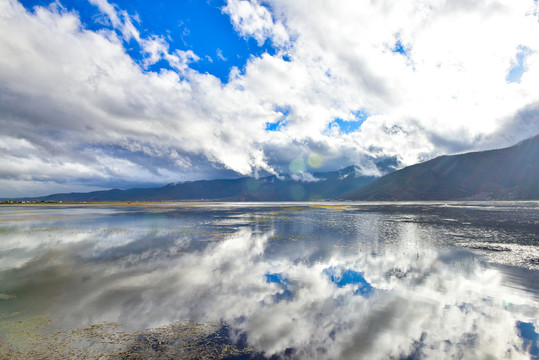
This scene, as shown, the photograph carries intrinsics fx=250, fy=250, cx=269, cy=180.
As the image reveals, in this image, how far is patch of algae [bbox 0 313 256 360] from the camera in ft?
41.0

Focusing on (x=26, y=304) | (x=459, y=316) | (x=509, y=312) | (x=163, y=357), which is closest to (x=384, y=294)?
(x=459, y=316)

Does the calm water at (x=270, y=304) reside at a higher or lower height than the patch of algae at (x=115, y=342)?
lower

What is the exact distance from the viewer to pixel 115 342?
1361 cm

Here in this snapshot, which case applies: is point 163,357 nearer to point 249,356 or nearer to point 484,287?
point 249,356

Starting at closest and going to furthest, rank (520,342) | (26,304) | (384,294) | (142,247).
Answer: (520,342)
(26,304)
(384,294)
(142,247)

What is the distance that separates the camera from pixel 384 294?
21.7 meters

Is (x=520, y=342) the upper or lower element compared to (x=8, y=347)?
lower

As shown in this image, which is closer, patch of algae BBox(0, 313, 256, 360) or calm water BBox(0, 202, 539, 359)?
patch of algae BBox(0, 313, 256, 360)

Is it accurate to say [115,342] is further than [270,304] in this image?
No

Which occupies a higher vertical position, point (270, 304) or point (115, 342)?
point (115, 342)

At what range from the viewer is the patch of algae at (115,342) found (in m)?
12.5

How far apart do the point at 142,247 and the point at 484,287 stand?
45541 millimetres

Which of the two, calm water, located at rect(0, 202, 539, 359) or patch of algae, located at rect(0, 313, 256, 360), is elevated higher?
patch of algae, located at rect(0, 313, 256, 360)

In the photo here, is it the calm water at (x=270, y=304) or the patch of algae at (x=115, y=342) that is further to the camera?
the calm water at (x=270, y=304)
